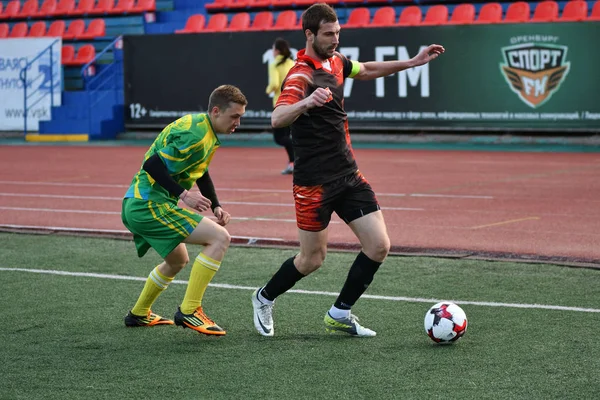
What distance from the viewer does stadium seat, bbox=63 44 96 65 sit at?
29688 mm

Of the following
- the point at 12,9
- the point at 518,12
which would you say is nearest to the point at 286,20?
the point at 518,12

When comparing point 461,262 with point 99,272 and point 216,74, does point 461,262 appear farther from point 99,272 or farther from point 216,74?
point 216,74

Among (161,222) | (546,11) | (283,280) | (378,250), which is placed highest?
(546,11)

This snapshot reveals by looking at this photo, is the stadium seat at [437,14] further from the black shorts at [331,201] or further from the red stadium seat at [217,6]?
the black shorts at [331,201]

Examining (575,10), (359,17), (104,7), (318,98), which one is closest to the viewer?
(318,98)

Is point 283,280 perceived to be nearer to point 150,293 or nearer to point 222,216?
point 222,216

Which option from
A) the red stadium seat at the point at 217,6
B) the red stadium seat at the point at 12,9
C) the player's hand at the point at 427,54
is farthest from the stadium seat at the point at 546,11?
the red stadium seat at the point at 12,9

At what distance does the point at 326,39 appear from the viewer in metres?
6.26

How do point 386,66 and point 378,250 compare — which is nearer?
point 378,250

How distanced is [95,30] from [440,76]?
12.3 metres

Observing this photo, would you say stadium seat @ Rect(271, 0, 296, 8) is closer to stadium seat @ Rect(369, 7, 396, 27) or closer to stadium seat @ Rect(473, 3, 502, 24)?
stadium seat @ Rect(369, 7, 396, 27)

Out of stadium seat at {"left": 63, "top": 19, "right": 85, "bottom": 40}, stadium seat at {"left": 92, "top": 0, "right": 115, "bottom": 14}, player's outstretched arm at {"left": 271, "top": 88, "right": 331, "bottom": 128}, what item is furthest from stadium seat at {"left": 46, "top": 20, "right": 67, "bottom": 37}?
player's outstretched arm at {"left": 271, "top": 88, "right": 331, "bottom": 128}

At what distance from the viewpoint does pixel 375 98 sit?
2391 centimetres

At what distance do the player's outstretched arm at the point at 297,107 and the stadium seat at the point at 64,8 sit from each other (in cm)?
2787
